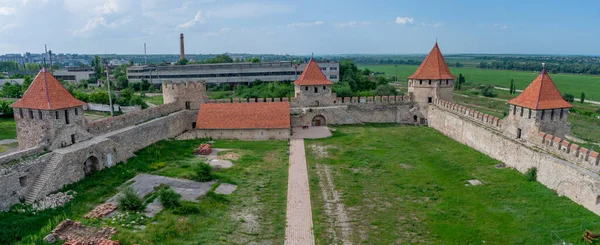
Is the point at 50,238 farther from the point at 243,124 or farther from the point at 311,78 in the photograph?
the point at 311,78

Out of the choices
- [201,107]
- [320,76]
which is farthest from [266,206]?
[320,76]

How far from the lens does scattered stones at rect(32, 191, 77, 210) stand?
13.7m

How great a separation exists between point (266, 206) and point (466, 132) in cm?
1413

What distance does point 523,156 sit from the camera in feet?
55.8

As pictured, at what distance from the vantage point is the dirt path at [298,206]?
1215 centimetres

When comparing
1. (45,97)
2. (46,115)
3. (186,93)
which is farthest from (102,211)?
(186,93)

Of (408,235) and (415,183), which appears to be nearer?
(408,235)

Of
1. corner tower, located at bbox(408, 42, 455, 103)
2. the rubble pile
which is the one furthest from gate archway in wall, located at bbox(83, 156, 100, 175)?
corner tower, located at bbox(408, 42, 455, 103)

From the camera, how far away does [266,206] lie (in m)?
14.4

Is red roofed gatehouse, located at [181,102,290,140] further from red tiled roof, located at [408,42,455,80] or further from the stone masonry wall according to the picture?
the stone masonry wall

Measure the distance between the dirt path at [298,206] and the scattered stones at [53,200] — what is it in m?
8.44

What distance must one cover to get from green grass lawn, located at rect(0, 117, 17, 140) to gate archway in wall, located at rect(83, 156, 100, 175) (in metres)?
10.4

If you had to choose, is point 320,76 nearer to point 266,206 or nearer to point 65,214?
point 266,206

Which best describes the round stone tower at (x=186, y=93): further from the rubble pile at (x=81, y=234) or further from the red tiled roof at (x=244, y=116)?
the rubble pile at (x=81, y=234)
